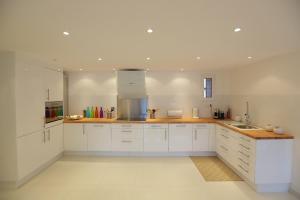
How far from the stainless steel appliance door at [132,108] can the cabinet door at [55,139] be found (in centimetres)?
146

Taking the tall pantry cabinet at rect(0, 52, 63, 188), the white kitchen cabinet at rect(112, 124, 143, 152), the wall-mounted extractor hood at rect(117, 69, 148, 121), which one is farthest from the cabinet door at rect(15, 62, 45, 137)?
the wall-mounted extractor hood at rect(117, 69, 148, 121)

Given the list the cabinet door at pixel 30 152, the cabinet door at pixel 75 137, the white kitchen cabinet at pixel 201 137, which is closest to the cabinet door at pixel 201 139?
the white kitchen cabinet at pixel 201 137

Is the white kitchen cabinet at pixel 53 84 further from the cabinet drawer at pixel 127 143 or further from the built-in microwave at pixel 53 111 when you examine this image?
the cabinet drawer at pixel 127 143

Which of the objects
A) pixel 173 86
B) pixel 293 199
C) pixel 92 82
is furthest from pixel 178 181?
pixel 92 82

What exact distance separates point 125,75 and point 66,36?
8.86 ft

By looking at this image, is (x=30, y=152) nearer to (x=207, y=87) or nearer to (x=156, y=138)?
(x=156, y=138)

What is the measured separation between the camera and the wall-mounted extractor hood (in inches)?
192

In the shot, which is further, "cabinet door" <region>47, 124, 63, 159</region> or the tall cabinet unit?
"cabinet door" <region>47, 124, 63, 159</region>

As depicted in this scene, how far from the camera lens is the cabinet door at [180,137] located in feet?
15.2

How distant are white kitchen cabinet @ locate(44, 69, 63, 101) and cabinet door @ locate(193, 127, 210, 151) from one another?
334 cm

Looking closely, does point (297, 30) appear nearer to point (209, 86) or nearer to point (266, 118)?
point (266, 118)

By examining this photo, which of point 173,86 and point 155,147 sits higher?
point 173,86

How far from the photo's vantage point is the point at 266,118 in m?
3.53

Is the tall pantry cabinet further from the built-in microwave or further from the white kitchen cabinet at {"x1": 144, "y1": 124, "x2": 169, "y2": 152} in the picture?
the white kitchen cabinet at {"x1": 144, "y1": 124, "x2": 169, "y2": 152}
